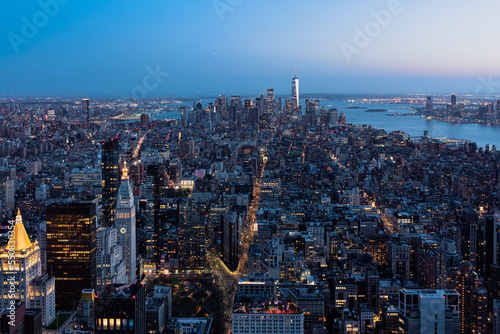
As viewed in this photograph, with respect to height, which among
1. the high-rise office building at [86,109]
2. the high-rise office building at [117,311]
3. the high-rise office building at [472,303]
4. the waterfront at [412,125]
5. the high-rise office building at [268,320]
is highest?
the high-rise office building at [86,109]

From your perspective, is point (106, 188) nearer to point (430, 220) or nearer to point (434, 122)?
point (430, 220)

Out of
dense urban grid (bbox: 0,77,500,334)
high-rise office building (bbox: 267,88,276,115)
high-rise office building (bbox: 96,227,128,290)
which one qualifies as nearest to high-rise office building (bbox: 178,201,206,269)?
dense urban grid (bbox: 0,77,500,334)

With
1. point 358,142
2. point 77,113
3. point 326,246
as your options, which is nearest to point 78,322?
point 326,246

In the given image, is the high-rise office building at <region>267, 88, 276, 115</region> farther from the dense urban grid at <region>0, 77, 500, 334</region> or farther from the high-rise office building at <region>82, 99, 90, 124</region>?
the high-rise office building at <region>82, 99, 90, 124</region>

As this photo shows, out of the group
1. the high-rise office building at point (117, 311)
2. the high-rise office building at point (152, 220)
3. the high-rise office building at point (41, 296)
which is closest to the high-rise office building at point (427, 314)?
the high-rise office building at point (117, 311)

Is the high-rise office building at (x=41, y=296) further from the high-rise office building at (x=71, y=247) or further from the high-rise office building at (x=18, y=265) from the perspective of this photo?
the high-rise office building at (x=71, y=247)

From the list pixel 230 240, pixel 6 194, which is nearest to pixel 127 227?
pixel 230 240
